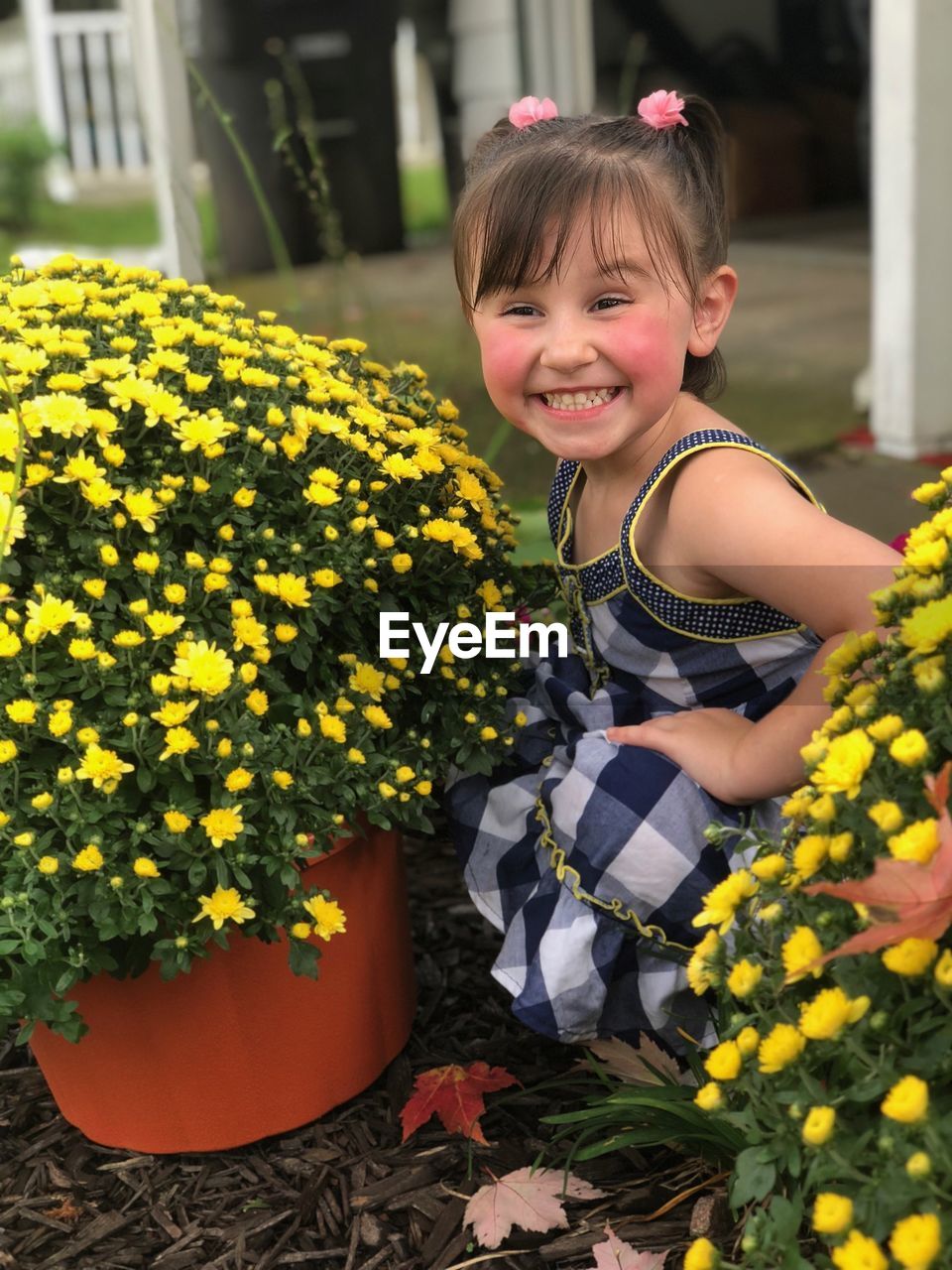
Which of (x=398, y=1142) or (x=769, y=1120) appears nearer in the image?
(x=769, y=1120)

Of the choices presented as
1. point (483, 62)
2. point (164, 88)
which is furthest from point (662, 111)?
point (483, 62)

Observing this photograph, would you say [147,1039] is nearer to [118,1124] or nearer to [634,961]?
[118,1124]

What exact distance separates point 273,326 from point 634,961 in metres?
0.93

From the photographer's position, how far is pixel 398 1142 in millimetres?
1790

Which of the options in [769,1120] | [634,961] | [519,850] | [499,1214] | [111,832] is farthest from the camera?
[519,850]

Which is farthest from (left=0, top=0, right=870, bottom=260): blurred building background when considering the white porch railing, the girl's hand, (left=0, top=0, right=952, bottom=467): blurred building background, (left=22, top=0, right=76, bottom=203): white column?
the white porch railing

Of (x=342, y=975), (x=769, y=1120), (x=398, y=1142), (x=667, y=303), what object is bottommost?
(x=398, y=1142)

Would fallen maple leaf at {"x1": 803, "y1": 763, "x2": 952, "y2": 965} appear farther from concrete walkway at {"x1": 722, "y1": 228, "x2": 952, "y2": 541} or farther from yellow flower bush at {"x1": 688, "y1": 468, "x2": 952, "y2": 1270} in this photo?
concrete walkway at {"x1": 722, "y1": 228, "x2": 952, "y2": 541}

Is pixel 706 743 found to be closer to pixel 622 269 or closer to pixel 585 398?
pixel 585 398

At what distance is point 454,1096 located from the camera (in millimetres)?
1787

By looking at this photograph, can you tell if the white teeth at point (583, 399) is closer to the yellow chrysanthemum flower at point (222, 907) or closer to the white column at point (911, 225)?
the yellow chrysanthemum flower at point (222, 907)

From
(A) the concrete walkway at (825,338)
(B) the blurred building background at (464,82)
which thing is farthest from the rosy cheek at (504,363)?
(B) the blurred building background at (464,82)

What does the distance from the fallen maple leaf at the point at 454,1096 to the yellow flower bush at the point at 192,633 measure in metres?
0.34

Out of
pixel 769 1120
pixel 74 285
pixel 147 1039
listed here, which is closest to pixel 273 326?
pixel 74 285
